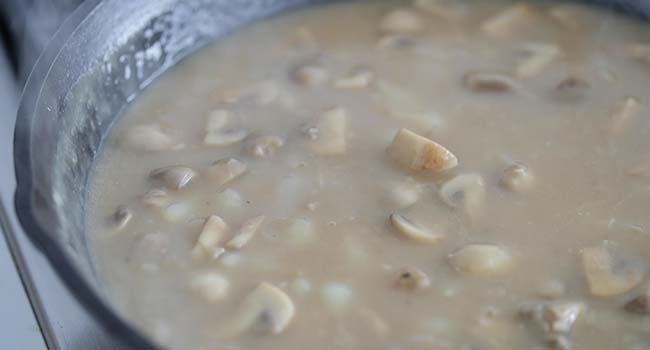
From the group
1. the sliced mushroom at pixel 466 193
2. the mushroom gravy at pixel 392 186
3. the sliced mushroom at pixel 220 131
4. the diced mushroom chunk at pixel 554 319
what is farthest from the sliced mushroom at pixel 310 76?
the diced mushroom chunk at pixel 554 319

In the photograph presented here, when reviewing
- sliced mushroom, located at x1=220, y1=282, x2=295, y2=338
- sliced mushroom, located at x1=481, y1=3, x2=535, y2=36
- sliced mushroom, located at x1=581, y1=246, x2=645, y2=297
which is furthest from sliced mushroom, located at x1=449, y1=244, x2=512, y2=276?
sliced mushroom, located at x1=481, y1=3, x2=535, y2=36

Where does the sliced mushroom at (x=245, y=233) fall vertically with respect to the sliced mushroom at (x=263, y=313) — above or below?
above

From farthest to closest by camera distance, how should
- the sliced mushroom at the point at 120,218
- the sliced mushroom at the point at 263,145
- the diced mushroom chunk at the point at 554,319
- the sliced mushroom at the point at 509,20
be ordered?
the sliced mushroom at the point at 509,20, the sliced mushroom at the point at 263,145, the sliced mushroom at the point at 120,218, the diced mushroom chunk at the point at 554,319

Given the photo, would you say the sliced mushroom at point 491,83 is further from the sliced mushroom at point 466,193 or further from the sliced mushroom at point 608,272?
the sliced mushroom at point 608,272

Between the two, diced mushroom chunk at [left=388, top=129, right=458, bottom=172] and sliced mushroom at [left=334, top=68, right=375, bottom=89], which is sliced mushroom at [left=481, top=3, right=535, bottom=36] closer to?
sliced mushroom at [left=334, top=68, right=375, bottom=89]

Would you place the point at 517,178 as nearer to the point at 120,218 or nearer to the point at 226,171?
the point at 226,171

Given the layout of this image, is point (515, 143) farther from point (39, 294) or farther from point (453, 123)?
point (39, 294)

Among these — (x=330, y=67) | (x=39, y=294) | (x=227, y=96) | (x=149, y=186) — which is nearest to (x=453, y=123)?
(x=330, y=67)
